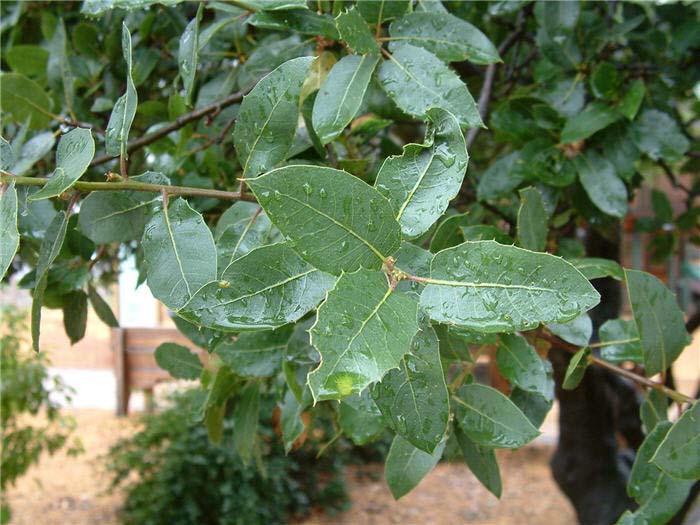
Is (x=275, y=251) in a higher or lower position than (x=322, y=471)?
higher

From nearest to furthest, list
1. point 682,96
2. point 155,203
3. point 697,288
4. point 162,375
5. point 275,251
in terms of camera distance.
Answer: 1. point 275,251
2. point 155,203
3. point 682,96
4. point 162,375
5. point 697,288

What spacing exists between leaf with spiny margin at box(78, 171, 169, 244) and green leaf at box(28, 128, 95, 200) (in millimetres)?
114

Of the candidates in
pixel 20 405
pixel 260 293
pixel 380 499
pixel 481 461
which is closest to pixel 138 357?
pixel 20 405

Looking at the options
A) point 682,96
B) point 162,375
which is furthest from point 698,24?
point 162,375

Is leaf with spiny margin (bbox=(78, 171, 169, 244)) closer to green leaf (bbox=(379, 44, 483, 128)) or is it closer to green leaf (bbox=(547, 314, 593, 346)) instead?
green leaf (bbox=(379, 44, 483, 128))

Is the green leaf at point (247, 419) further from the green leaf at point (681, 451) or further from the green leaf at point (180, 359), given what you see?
the green leaf at point (681, 451)

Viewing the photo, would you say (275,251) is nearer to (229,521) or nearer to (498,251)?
(498,251)

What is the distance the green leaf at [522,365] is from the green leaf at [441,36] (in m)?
0.37

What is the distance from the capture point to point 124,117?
0.71 m

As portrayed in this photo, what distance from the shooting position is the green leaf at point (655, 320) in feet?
2.68

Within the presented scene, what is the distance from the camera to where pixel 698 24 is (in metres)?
1.57

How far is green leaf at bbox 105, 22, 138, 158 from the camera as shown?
70 centimetres

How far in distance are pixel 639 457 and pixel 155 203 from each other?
0.68 meters

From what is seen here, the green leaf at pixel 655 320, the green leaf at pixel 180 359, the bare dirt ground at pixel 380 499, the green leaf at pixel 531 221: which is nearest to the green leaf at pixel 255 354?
the green leaf at pixel 180 359
